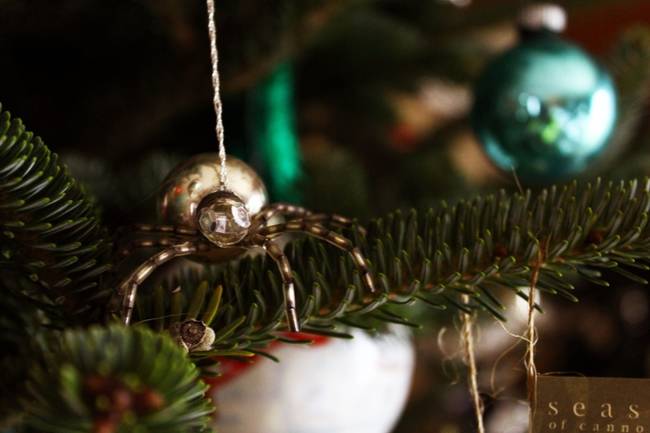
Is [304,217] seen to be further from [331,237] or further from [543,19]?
[543,19]

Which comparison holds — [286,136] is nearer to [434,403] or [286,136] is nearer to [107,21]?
[107,21]

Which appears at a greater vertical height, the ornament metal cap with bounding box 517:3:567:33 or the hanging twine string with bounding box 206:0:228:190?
the ornament metal cap with bounding box 517:3:567:33

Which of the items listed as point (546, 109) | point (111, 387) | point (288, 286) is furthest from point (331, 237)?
point (546, 109)

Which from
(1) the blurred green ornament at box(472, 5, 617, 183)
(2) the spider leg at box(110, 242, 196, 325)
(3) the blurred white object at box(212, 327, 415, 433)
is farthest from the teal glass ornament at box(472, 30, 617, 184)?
(2) the spider leg at box(110, 242, 196, 325)

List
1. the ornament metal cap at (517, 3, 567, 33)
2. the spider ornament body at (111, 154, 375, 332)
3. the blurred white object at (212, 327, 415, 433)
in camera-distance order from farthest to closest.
A: the ornament metal cap at (517, 3, 567, 33) < the blurred white object at (212, 327, 415, 433) < the spider ornament body at (111, 154, 375, 332)

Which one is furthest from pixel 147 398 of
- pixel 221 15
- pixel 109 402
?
pixel 221 15

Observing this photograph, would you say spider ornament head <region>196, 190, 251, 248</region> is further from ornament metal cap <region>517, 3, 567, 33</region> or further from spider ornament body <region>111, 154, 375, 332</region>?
ornament metal cap <region>517, 3, 567, 33</region>

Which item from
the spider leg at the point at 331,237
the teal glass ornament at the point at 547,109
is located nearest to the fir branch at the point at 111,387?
the spider leg at the point at 331,237
